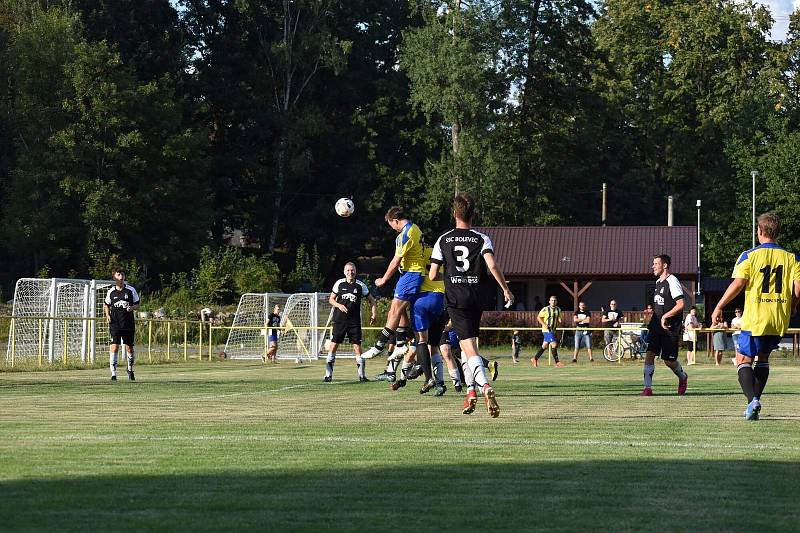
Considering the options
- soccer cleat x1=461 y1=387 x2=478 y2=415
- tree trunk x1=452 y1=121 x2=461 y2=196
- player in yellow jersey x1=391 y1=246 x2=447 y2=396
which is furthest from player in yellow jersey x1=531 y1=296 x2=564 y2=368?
tree trunk x1=452 y1=121 x2=461 y2=196

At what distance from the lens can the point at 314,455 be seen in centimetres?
898

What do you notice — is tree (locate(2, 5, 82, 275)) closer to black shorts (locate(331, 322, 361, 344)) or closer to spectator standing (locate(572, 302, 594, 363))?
spectator standing (locate(572, 302, 594, 363))

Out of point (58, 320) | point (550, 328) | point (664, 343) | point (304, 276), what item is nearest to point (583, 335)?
point (550, 328)

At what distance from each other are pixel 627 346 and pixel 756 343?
29.3 meters

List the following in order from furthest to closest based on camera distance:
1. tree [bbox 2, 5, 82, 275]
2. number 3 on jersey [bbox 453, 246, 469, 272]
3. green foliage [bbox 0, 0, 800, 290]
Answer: green foliage [bbox 0, 0, 800, 290], tree [bbox 2, 5, 82, 275], number 3 on jersey [bbox 453, 246, 469, 272]

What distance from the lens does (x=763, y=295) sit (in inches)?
489

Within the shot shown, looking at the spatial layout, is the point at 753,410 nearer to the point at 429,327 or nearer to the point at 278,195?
the point at 429,327

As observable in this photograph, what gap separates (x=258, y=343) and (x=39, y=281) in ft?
32.2

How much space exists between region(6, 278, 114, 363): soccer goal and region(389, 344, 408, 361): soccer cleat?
39.3ft

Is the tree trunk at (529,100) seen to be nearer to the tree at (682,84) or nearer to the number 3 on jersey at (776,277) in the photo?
the tree at (682,84)

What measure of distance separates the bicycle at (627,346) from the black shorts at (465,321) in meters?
28.9

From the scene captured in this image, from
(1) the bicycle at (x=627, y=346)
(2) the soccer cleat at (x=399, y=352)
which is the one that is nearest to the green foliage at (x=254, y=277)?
(1) the bicycle at (x=627, y=346)

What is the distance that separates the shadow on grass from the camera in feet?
20.4

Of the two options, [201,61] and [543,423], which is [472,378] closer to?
[543,423]
